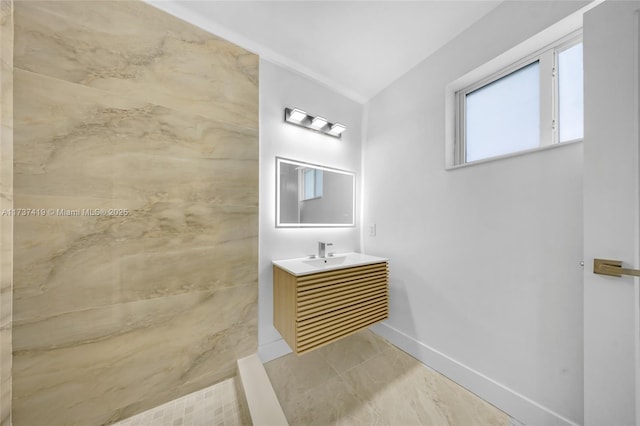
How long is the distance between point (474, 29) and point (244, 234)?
81.8 inches

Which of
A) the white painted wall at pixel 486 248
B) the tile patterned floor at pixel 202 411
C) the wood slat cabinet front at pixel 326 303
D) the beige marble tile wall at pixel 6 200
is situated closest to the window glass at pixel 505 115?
the white painted wall at pixel 486 248

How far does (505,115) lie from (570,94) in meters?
0.28

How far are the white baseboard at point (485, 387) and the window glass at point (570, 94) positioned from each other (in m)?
1.41

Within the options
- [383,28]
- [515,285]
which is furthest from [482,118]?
[515,285]

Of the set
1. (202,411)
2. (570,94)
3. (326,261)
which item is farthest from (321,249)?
(570,94)

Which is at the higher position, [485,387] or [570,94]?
[570,94]

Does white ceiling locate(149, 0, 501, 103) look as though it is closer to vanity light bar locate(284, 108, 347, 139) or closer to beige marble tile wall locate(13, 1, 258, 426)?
beige marble tile wall locate(13, 1, 258, 426)

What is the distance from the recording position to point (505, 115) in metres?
1.35

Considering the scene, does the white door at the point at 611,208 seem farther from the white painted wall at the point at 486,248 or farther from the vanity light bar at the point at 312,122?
the vanity light bar at the point at 312,122

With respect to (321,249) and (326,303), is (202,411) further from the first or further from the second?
(321,249)

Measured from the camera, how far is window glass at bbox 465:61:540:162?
48.7 inches

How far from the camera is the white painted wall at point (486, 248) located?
3.39 feet

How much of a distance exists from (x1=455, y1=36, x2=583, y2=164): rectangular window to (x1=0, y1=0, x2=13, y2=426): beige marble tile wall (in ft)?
8.15

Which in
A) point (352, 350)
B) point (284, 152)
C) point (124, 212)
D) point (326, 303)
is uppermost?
point (284, 152)
